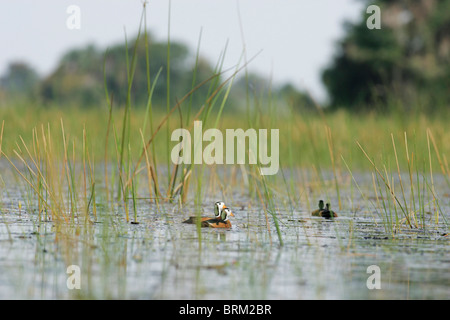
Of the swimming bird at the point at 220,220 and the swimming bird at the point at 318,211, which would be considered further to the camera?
the swimming bird at the point at 318,211

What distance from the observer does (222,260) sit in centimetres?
391

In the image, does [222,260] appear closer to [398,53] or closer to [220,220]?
[220,220]

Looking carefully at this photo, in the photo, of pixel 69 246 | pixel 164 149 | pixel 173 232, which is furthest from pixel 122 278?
pixel 164 149

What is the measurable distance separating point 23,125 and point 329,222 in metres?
7.99

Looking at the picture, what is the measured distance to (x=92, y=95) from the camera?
151 ft

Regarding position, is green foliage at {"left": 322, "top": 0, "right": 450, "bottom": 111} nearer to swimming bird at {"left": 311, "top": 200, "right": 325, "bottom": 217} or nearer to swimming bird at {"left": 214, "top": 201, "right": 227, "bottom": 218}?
swimming bird at {"left": 311, "top": 200, "right": 325, "bottom": 217}

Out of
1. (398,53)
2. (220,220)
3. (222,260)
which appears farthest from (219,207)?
(398,53)

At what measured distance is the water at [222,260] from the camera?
3.25m

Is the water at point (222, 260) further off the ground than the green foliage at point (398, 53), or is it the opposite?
the green foliage at point (398, 53)

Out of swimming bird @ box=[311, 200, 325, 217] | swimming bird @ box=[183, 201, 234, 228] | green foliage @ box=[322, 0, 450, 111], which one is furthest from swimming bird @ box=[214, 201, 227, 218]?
green foliage @ box=[322, 0, 450, 111]

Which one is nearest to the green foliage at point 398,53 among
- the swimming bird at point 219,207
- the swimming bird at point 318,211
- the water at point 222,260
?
the swimming bird at point 318,211

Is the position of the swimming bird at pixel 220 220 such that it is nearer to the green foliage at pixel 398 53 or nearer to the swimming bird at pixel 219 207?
the swimming bird at pixel 219 207
